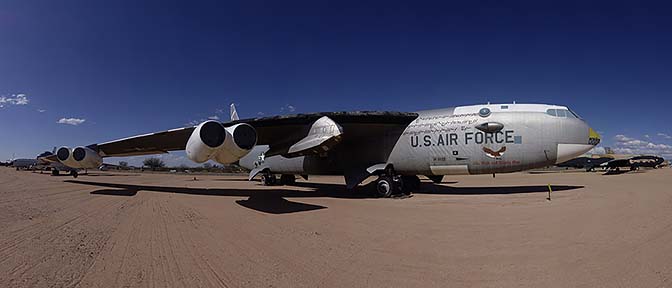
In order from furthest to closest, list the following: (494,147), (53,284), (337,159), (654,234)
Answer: (337,159) → (494,147) → (654,234) → (53,284)

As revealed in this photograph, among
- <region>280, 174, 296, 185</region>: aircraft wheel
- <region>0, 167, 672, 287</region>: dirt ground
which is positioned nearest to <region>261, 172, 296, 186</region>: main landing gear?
<region>280, 174, 296, 185</region>: aircraft wheel

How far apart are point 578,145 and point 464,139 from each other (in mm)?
4092

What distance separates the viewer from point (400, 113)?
12.2 metres

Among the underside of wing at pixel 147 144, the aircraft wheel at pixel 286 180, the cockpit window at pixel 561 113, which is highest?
the cockpit window at pixel 561 113

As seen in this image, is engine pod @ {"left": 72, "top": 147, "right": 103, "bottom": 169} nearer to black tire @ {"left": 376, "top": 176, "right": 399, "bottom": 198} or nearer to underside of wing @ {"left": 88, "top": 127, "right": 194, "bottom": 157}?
underside of wing @ {"left": 88, "top": 127, "right": 194, "bottom": 157}

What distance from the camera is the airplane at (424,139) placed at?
10812 millimetres

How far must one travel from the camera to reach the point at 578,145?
1095cm

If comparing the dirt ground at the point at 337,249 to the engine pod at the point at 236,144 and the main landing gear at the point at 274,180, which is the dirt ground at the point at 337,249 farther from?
the main landing gear at the point at 274,180

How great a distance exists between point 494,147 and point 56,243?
11.9m

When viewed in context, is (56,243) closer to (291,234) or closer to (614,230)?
(291,234)

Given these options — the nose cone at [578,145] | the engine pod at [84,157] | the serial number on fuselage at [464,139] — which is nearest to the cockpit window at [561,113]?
the nose cone at [578,145]

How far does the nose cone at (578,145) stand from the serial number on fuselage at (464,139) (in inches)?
64.2

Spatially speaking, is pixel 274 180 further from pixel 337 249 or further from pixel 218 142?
pixel 337 249

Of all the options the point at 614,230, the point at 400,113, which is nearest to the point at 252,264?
the point at 614,230
